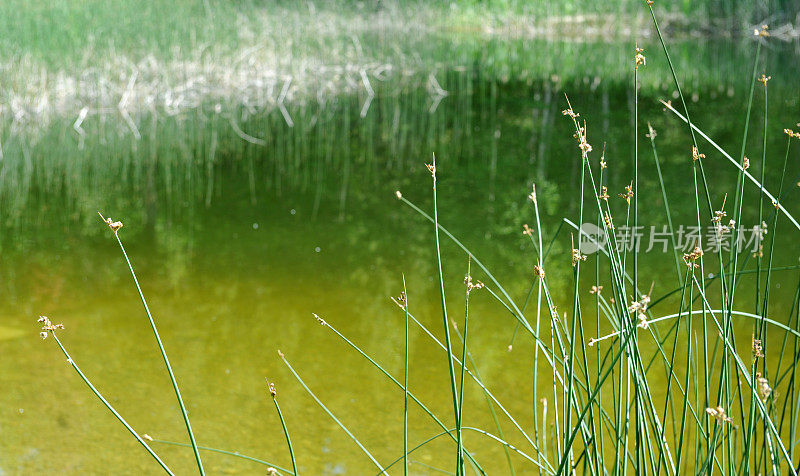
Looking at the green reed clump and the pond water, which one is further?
the pond water

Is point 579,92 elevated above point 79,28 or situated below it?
below

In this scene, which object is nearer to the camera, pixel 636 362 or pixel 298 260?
pixel 636 362

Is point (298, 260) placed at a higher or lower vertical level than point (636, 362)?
lower

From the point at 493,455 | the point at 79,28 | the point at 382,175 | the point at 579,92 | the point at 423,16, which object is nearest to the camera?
the point at 493,455

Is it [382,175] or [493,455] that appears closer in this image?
[493,455]

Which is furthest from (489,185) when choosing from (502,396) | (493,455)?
(493,455)

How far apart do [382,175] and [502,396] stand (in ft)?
6.70

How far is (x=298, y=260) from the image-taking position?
2.78m

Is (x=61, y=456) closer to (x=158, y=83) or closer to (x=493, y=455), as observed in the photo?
(x=493, y=455)

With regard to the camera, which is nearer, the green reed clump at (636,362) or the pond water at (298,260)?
the green reed clump at (636,362)

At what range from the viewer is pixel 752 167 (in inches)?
145

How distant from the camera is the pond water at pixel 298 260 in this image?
5.97 feet

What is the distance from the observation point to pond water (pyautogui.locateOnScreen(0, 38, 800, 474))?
1.82 m

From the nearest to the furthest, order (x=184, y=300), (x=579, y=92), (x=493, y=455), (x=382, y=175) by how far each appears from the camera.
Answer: (x=493, y=455)
(x=184, y=300)
(x=382, y=175)
(x=579, y=92)
